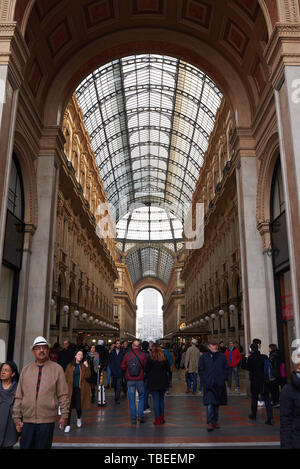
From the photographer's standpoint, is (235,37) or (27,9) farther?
(235,37)

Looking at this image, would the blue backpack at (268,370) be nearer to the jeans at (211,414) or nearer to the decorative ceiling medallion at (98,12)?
the jeans at (211,414)

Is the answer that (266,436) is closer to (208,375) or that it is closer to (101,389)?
(208,375)

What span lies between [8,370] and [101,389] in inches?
257

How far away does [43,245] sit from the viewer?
14180mm

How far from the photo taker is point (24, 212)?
14.3 meters

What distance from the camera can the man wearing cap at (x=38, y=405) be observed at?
455 centimetres

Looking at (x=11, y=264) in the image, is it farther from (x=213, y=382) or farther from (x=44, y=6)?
(x=44, y=6)

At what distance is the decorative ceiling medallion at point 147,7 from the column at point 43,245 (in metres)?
5.57

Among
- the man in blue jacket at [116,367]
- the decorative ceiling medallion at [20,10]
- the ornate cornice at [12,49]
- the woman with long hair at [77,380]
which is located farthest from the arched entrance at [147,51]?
the woman with long hair at [77,380]

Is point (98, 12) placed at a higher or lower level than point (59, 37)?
higher

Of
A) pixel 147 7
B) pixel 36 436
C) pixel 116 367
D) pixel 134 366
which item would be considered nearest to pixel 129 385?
pixel 134 366

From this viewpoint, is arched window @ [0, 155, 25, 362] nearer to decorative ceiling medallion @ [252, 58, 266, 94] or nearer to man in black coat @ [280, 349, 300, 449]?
decorative ceiling medallion @ [252, 58, 266, 94]

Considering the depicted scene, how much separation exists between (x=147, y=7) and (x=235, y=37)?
363 cm

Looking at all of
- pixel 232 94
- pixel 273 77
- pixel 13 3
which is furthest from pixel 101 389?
pixel 232 94
